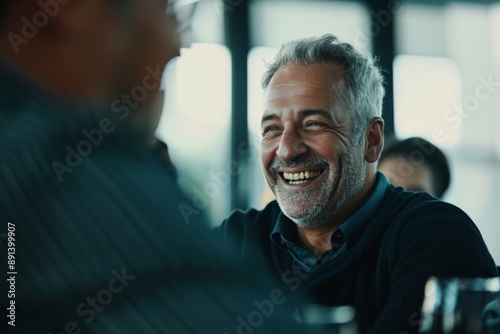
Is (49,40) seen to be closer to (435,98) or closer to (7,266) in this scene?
(7,266)

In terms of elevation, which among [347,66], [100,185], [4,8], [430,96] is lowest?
[430,96]

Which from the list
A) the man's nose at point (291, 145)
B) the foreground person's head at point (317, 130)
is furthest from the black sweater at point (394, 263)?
the man's nose at point (291, 145)

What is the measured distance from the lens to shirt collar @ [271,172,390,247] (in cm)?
161

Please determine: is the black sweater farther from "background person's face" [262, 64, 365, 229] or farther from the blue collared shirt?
"background person's face" [262, 64, 365, 229]

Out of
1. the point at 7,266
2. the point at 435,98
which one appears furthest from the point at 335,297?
the point at 435,98

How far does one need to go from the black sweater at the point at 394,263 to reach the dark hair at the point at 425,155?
747 millimetres

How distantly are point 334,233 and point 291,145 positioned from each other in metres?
0.24

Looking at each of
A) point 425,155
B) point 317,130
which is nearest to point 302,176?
point 317,130

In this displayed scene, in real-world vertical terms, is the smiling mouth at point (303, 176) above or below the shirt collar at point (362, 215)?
above

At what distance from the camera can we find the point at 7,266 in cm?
52

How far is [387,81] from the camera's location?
5559 millimetres

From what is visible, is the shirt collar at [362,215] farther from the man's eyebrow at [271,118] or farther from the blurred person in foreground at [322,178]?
the man's eyebrow at [271,118]

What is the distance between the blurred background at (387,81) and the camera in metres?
4.86

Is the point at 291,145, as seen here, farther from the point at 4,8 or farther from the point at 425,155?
the point at 4,8
